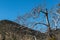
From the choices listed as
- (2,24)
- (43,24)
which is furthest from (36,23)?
(2,24)

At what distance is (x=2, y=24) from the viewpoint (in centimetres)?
2325

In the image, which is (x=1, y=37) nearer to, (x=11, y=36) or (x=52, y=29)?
(x=11, y=36)

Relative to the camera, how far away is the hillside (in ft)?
61.4

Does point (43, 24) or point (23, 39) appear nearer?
point (43, 24)

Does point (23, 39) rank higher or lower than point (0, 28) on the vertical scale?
lower

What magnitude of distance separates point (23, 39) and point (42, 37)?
2740mm

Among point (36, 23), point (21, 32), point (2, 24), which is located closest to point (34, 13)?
point (36, 23)

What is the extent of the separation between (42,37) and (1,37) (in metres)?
4.81

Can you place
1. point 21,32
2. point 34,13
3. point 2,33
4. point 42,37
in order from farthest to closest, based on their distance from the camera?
point 21,32, point 42,37, point 2,33, point 34,13

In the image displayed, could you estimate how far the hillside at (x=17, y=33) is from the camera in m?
18.7

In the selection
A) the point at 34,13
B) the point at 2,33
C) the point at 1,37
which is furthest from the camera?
the point at 2,33

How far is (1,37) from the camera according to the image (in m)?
18.1

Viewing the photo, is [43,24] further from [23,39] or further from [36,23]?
[23,39]

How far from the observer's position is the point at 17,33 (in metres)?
21.1
